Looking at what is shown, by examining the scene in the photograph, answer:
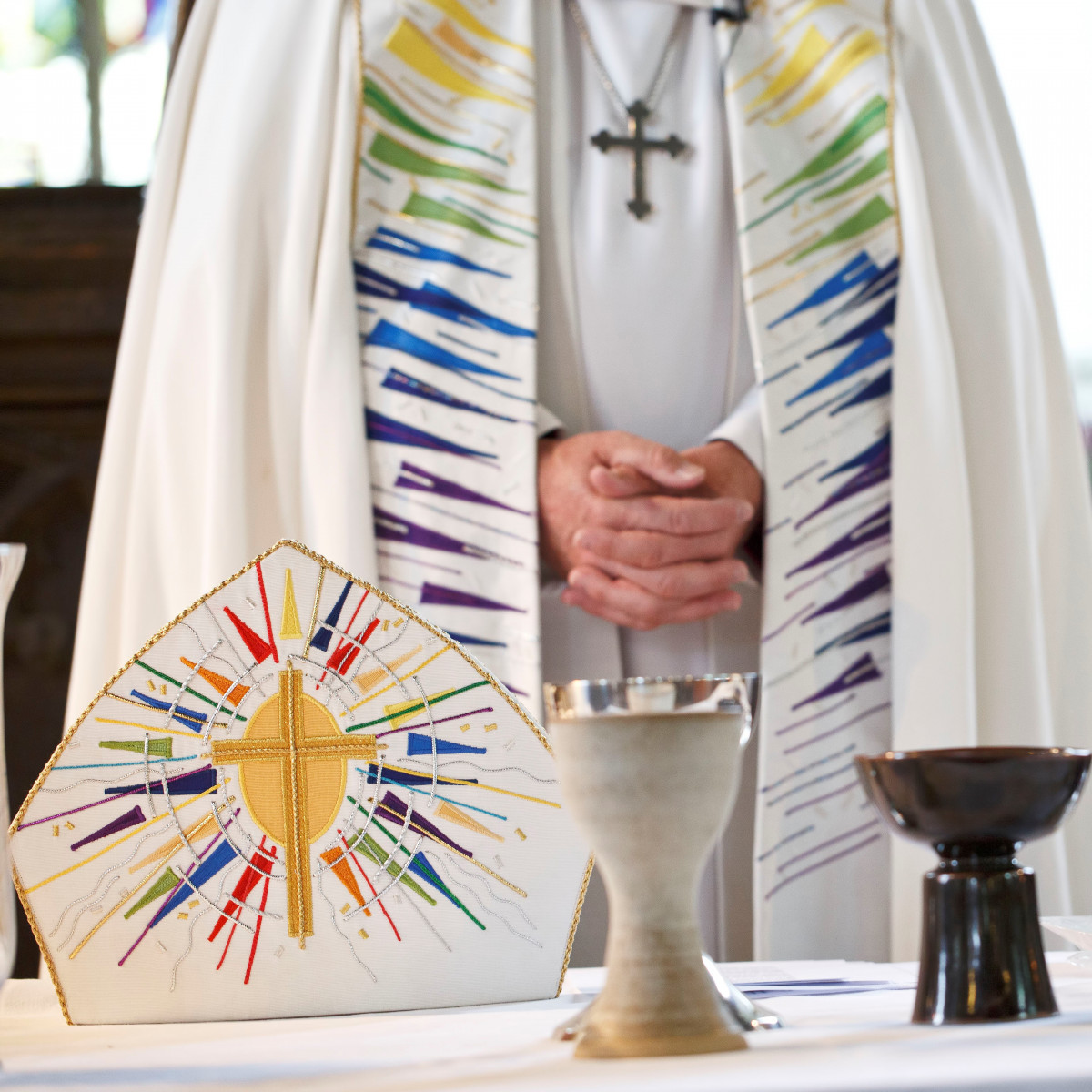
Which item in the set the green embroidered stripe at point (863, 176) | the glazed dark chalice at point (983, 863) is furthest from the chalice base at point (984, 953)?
the green embroidered stripe at point (863, 176)

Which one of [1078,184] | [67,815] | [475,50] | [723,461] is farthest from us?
[1078,184]

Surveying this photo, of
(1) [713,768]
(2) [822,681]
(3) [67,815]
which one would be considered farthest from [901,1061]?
(2) [822,681]

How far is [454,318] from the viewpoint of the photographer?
1767mm

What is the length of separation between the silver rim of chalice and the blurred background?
2449 millimetres

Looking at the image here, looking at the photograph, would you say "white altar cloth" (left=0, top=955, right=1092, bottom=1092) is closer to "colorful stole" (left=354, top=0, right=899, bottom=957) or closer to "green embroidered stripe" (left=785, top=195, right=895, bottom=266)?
"colorful stole" (left=354, top=0, right=899, bottom=957)

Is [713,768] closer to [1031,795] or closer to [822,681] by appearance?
[1031,795]

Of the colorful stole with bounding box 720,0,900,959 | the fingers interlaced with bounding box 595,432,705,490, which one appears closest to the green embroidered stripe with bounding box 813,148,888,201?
the colorful stole with bounding box 720,0,900,959

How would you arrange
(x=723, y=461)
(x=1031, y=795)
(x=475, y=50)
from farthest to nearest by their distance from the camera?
(x=475, y=50) < (x=723, y=461) < (x=1031, y=795)

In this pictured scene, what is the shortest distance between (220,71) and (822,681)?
3.72 ft

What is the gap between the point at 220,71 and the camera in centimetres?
185

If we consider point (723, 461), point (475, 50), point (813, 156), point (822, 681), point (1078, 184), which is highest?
point (1078, 184)

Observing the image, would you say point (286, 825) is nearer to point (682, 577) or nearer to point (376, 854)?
point (376, 854)

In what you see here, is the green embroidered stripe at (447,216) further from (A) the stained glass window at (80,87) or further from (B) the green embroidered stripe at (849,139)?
(A) the stained glass window at (80,87)

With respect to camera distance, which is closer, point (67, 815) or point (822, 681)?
point (67, 815)
